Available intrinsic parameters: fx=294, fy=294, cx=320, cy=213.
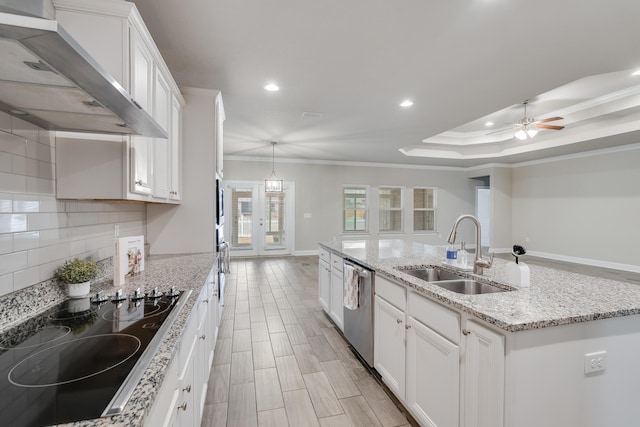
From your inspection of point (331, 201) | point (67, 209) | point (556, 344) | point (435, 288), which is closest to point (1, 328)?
point (67, 209)

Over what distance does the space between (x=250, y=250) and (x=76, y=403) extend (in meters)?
7.17

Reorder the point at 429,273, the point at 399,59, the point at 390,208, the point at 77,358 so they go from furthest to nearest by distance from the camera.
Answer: the point at 390,208, the point at 399,59, the point at 429,273, the point at 77,358

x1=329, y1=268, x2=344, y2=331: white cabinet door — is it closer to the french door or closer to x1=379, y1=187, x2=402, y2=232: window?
the french door

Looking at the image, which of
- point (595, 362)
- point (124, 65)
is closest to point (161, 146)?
point (124, 65)

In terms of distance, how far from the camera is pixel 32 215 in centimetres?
131

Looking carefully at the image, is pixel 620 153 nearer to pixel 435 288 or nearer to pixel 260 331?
pixel 435 288

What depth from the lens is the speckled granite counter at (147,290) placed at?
0.66 metres

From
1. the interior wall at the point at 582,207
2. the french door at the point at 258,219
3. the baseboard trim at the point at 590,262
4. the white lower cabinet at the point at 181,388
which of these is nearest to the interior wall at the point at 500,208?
the interior wall at the point at 582,207

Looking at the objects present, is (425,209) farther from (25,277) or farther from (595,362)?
(25,277)

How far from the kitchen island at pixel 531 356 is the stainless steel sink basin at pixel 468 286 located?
0.70 ft

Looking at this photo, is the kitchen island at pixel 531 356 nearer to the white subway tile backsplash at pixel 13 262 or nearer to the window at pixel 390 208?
the white subway tile backsplash at pixel 13 262

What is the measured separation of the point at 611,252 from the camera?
247 inches

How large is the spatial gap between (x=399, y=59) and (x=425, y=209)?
712 centimetres

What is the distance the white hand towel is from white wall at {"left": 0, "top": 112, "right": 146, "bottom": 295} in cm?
183
